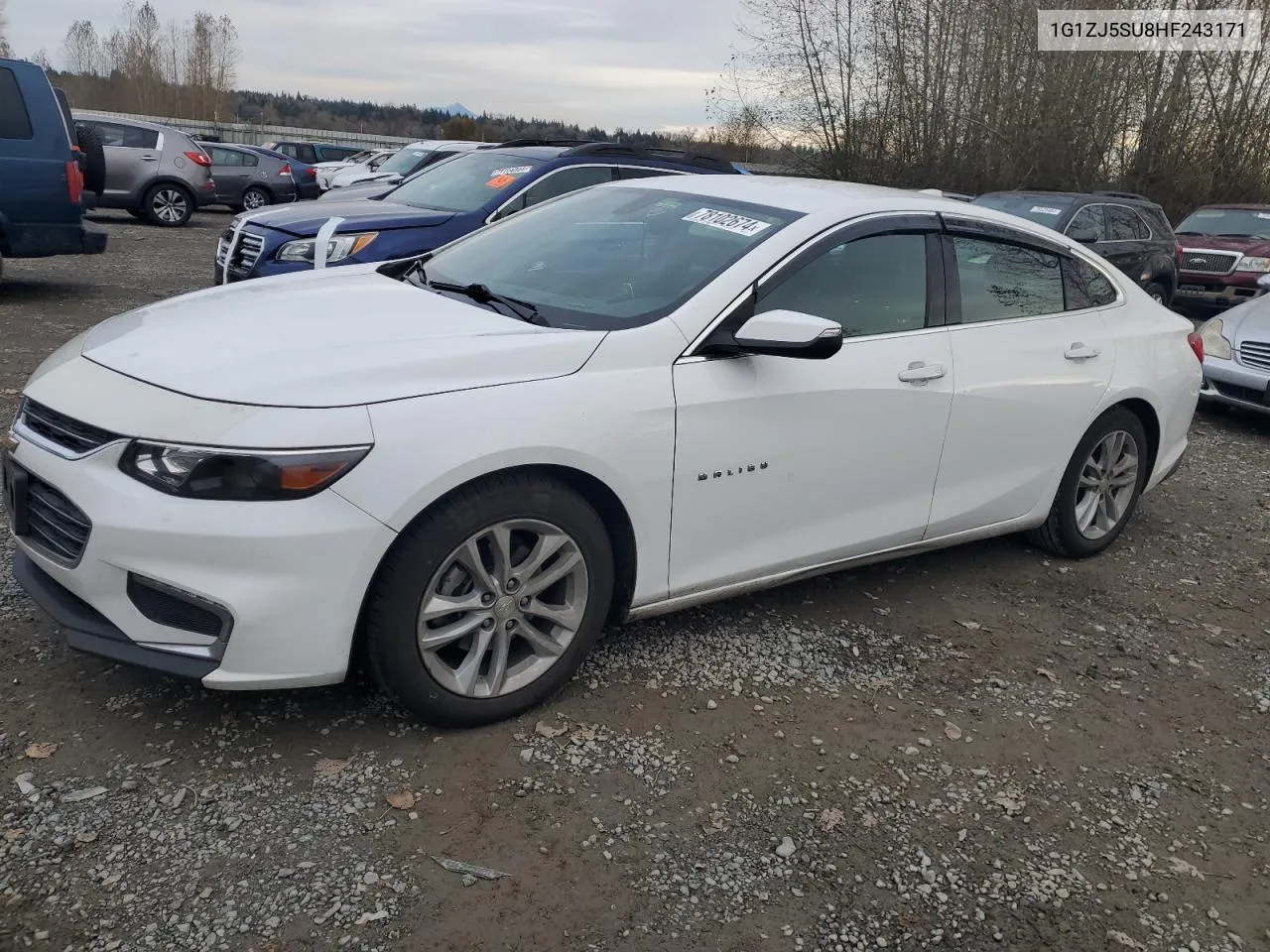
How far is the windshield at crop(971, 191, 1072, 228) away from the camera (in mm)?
11406

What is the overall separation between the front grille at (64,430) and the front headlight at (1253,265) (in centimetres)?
1442

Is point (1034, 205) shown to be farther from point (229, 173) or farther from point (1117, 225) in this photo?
point (229, 173)

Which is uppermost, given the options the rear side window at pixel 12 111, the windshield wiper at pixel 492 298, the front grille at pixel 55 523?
the rear side window at pixel 12 111

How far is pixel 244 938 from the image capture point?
2.29 metres

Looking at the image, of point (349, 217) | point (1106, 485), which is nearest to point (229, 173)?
point (349, 217)

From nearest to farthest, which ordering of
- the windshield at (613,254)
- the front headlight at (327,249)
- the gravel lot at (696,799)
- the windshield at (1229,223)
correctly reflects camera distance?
the gravel lot at (696,799), the windshield at (613,254), the front headlight at (327,249), the windshield at (1229,223)

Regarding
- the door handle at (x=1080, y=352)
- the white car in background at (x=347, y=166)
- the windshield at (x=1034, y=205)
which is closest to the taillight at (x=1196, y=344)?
the door handle at (x=1080, y=352)

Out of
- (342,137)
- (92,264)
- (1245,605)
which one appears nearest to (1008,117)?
(92,264)

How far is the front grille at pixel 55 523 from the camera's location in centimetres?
275

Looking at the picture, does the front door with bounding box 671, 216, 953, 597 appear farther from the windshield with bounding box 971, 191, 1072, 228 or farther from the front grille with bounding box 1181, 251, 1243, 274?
the front grille with bounding box 1181, 251, 1243, 274

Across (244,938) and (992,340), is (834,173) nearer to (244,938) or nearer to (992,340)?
(992,340)

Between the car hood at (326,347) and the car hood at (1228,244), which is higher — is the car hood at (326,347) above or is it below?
below

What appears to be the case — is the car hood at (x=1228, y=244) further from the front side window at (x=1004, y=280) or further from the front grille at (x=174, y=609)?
the front grille at (x=174, y=609)

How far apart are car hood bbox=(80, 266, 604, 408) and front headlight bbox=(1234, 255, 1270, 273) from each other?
13260 millimetres
